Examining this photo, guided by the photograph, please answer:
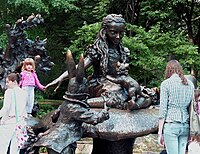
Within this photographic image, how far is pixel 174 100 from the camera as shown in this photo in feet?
13.8

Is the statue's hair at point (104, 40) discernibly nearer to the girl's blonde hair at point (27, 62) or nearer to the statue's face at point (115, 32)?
the statue's face at point (115, 32)

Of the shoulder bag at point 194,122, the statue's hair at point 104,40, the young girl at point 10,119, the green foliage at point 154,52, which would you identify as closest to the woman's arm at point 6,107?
the young girl at point 10,119

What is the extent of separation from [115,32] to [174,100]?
50.7 inches

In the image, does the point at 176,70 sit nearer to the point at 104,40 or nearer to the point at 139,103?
the point at 139,103

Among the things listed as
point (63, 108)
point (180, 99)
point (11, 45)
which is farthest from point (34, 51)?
point (180, 99)

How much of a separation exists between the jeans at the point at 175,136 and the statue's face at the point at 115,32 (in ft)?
4.57

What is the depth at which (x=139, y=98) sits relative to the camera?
15.6 feet

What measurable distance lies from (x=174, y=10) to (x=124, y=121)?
11.3 metres

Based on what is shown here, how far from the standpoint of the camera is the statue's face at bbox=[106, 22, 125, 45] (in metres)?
5.02

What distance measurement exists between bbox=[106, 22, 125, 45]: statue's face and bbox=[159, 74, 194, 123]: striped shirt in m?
1.11

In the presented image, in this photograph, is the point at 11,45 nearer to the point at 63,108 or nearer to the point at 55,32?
the point at 63,108

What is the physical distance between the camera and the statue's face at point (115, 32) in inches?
198

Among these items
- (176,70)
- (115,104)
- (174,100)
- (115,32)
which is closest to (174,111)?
(174,100)

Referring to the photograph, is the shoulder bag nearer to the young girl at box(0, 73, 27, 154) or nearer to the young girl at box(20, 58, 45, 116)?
the young girl at box(0, 73, 27, 154)
